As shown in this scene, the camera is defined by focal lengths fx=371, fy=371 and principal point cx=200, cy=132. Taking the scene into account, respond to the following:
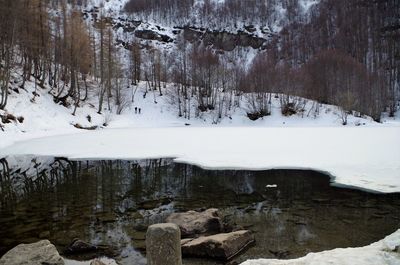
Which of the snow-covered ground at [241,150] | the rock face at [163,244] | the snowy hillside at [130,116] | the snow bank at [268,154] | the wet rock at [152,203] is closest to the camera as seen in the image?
the rock face at [163,244]

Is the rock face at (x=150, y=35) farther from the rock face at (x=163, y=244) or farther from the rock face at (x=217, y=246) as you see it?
the rock face at (x=163, y=244)

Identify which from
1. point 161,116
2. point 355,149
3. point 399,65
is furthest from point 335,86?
point 355,149

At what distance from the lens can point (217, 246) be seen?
6.72 metres

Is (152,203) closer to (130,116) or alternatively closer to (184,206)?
(184,206)

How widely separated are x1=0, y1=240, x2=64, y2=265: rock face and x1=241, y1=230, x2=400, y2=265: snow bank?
10.5ft

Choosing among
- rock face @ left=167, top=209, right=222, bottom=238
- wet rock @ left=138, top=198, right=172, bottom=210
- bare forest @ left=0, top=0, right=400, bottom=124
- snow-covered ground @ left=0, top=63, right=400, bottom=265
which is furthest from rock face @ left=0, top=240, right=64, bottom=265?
bare forest @ left=0, top=0, right=400, bottom=124

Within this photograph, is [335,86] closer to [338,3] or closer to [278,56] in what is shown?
[278,56]

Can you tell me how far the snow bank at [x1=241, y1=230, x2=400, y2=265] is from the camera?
17.7 feet

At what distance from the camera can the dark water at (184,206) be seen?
297 inches

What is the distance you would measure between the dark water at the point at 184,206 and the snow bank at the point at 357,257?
0.87 metres

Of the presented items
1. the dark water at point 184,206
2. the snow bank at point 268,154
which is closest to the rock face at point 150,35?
the snow bank at point 268,154

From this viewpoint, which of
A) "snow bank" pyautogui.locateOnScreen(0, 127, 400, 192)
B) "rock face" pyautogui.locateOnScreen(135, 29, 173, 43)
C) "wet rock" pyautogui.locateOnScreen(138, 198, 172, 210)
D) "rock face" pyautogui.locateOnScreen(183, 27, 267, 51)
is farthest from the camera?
"rock face" pyautogui.locateOnScreen(183, 27, 267, 51)

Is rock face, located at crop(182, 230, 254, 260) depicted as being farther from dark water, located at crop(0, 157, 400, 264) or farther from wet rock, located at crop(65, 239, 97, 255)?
wet rock, located at crop(65, 239, 97, 255)

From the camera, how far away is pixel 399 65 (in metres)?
89.4
